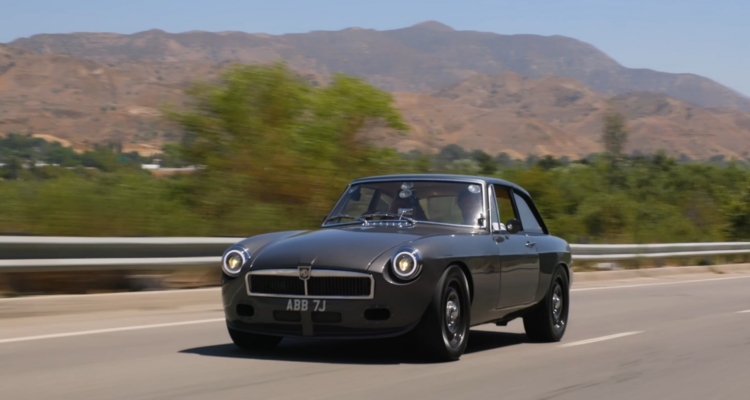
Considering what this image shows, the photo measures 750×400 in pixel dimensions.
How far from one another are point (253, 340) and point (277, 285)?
2.98ft

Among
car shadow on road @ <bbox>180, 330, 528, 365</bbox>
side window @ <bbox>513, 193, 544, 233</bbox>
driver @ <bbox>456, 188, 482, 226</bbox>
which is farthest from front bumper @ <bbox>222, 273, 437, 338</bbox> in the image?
side window @ <bbox>513, 193, 544, 233</bbox>

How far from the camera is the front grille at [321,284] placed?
7.29m

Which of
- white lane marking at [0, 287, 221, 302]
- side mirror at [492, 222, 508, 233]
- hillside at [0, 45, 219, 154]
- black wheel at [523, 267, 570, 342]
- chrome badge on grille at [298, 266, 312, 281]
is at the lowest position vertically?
black wheel at [523, 267, 570, 342]

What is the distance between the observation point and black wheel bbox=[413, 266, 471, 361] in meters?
7.46

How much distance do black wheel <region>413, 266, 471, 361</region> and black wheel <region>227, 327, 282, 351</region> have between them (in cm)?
128

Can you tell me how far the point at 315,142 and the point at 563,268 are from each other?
36.1ft

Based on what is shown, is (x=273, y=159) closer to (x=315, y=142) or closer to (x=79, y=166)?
(x=315, y=142)

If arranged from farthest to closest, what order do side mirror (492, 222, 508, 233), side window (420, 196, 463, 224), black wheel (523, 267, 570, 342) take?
black wheel (523, 267, 570, 342), side mirror (492, 222, 508, 233), side window (420, 196, 463, 224)

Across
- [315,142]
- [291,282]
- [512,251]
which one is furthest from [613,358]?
[315,142]

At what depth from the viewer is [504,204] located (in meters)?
9.60

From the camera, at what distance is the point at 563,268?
1041cm

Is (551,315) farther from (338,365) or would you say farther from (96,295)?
(96,295)

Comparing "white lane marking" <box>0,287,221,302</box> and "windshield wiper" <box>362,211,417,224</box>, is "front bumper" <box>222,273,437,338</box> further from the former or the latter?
"white lane marking" <box>0,287,221,302</box>

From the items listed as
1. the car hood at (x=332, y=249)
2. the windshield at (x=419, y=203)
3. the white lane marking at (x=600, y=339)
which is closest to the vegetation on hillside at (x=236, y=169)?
the windshield at (x=419, y=203)
